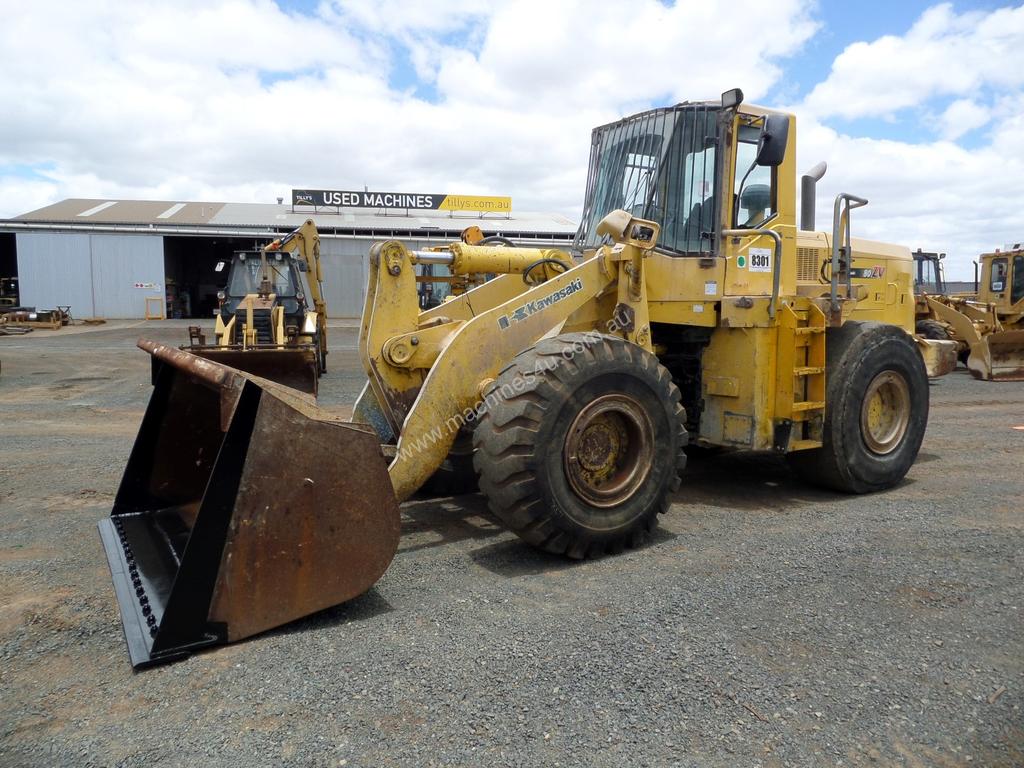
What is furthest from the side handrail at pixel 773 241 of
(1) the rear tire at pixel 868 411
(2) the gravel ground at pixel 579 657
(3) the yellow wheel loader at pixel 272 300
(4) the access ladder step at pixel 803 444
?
(3) the yellow wheel loader at pixel 272 300

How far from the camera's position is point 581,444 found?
4.39 metres

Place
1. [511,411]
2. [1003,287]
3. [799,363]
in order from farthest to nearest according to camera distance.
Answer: [1003,287]
[799,363]
[511,411]

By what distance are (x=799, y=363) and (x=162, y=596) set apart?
14.8ft

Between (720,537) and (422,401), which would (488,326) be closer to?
(422,401)

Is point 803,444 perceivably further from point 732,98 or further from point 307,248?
point 307,248

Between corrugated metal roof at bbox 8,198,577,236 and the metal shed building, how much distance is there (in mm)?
51

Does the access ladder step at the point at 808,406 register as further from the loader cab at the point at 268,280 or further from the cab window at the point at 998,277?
the cab window at the point at 998,277

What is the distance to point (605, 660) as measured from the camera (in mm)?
3105

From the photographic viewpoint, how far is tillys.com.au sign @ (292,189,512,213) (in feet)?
130

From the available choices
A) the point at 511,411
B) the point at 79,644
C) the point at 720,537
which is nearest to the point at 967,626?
the point at 720,537

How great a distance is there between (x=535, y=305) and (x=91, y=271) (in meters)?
33.5

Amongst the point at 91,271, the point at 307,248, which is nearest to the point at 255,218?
the point at 91,271

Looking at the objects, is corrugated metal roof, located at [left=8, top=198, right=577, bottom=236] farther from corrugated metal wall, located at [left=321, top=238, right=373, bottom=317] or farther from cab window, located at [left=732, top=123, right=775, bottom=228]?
cab window, located at [left=732, top=123, right=775, bottom=228]

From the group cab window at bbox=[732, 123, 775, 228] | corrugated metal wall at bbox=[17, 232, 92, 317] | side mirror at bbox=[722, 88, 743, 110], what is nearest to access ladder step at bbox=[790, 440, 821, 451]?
cab window at bbox=[732, 123, 775, 228]
